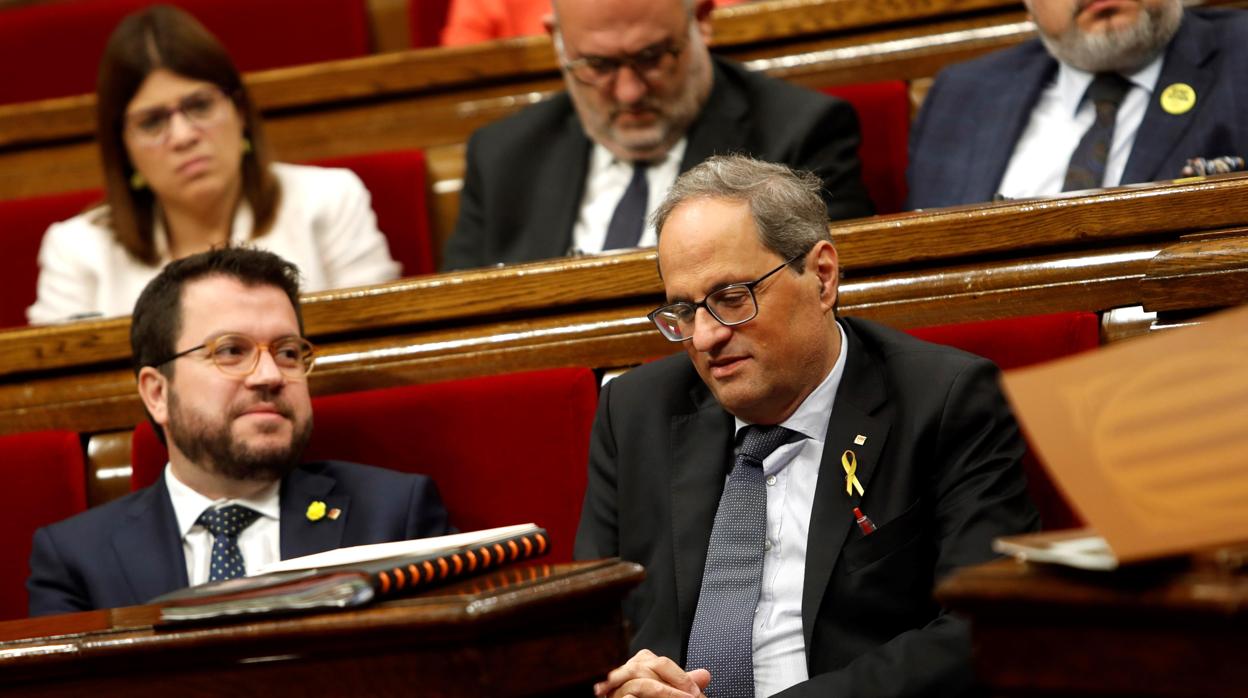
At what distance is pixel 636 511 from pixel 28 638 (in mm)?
459

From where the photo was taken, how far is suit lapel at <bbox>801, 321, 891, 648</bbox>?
3.30ft

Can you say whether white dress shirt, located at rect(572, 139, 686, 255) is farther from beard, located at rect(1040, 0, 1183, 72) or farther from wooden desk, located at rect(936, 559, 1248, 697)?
wooden desk, located at rect(936, 559, 1248, 697)

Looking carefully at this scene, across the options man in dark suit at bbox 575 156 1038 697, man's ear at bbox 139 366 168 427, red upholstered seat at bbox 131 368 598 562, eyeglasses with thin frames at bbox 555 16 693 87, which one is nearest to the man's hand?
man in dark suit at bbox 575 156 1038 697

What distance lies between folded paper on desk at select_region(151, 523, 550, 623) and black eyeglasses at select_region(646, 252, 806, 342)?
296mm

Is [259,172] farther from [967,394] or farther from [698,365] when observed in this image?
[967,394]

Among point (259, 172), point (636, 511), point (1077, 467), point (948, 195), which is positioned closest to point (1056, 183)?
point (948, 195)

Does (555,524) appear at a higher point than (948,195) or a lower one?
lower

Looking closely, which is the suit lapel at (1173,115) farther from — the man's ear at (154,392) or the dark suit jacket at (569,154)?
the man's ear at (154,392)

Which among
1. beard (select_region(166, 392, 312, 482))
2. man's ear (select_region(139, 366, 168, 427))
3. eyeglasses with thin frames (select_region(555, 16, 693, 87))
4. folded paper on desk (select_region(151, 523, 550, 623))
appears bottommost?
folded paper on desk (select_region(151, 523, 550, 623))

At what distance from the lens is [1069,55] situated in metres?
1.54

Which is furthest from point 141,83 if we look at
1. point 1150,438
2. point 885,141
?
point 1150,438

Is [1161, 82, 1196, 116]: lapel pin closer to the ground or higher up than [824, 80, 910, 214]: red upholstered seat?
closer to the ground

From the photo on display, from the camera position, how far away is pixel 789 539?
3.45ft

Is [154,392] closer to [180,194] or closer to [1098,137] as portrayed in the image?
[180,194]
